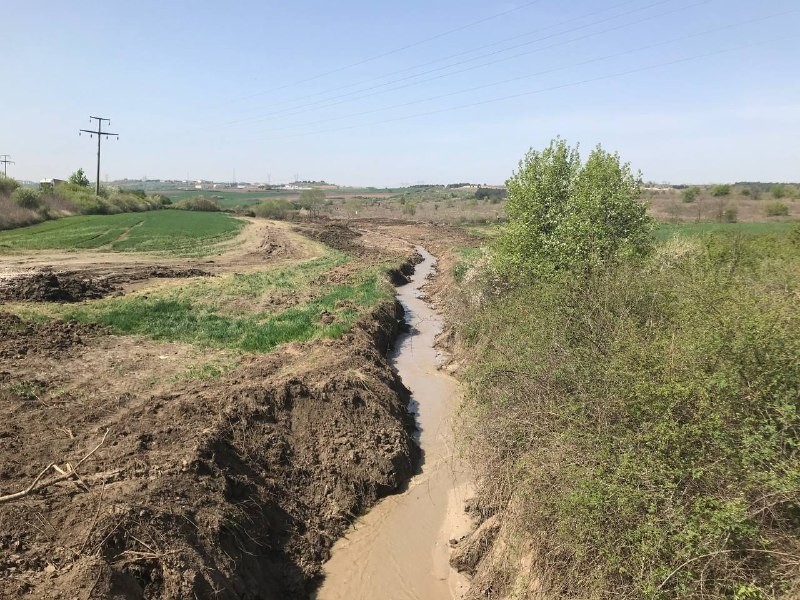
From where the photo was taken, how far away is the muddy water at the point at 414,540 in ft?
26.5

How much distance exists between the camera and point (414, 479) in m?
11.0

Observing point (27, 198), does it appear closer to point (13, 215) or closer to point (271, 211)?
point (13, 215)

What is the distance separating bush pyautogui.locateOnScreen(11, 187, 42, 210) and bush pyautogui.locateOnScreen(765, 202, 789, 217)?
8598cm

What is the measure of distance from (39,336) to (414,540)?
13.7m

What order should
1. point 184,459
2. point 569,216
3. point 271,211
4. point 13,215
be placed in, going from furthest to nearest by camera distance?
point 271,211 → point 13,215 → point 569,216 → point 184,459

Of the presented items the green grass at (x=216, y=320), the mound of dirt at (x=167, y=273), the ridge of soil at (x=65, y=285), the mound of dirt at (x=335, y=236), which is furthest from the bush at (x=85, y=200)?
the green grass at (x=216, y=320)

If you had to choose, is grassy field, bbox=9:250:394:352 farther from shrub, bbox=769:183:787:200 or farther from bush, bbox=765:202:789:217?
shrub, bbox=769:183:787:200

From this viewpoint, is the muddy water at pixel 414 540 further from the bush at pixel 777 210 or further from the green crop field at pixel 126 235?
the bush at pixel 777 210

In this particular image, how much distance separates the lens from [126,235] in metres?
45.3

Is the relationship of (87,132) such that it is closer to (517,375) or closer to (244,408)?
(244,408)

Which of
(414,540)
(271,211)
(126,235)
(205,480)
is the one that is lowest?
(414,540)

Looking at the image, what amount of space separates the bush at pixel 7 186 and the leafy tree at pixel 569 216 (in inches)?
2197

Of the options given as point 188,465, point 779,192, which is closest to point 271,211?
point 779,192

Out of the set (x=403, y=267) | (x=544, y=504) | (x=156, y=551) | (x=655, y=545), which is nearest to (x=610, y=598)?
(x=655, y=545)
